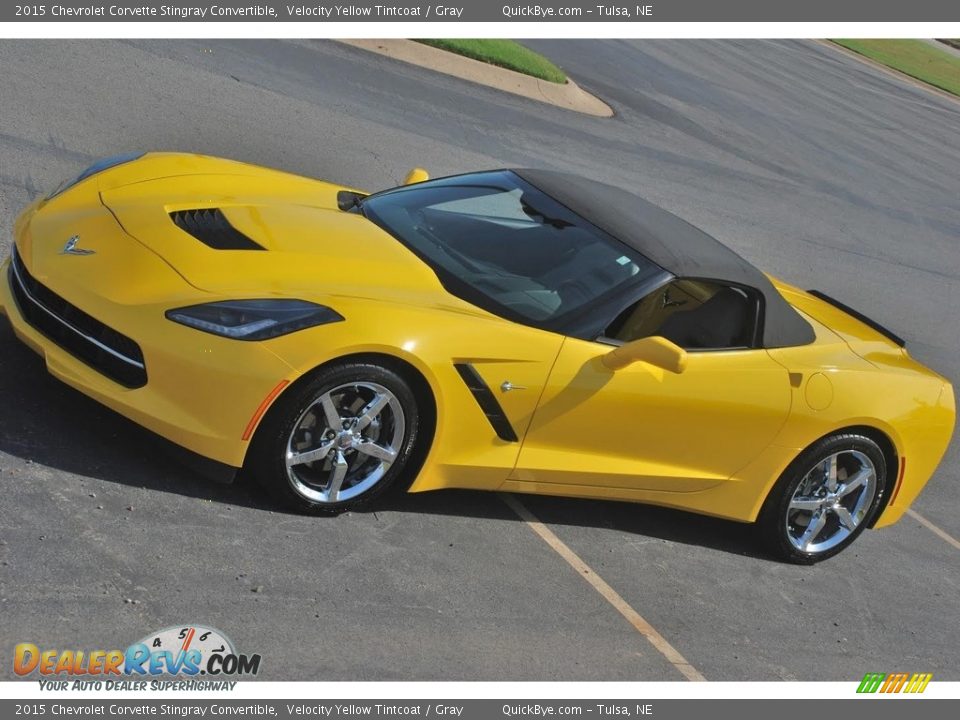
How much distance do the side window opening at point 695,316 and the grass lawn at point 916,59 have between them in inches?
1159

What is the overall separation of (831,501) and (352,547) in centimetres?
282

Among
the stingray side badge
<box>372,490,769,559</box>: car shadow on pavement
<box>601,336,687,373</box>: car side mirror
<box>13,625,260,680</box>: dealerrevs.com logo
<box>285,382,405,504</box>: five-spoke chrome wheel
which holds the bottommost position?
<box>372,490,769,559</box>: car shadow on pavement

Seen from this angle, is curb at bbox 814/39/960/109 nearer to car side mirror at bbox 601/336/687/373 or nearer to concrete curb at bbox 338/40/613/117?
concrete curb at bbox 338/40/613/117

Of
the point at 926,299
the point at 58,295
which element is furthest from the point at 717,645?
the point at 926,299

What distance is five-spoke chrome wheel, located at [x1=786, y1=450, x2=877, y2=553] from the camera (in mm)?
6426

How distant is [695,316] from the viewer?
6.07 metres

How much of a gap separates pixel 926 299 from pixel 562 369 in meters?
9.26

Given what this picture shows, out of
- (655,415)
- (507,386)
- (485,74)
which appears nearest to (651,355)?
(655,415)

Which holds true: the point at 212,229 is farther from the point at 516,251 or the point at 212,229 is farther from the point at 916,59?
the point at 916,59

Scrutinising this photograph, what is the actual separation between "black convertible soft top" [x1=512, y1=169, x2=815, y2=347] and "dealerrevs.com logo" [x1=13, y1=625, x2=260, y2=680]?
2826 millimetres

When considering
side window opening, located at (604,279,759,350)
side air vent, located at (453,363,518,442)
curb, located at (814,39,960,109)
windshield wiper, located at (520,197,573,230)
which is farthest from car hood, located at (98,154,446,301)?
curb, located at (814,39,960,109)

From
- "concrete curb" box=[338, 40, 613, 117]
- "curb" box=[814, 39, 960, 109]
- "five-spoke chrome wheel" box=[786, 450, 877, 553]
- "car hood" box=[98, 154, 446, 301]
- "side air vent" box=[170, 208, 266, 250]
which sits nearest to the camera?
"car hood" box=[98, 154, 446, 301]

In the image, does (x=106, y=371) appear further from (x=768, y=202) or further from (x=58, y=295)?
(x=768, y=202)

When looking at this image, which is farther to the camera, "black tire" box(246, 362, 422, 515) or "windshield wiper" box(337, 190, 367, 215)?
"windshield wiper" box(337, 190, 367, 215)
